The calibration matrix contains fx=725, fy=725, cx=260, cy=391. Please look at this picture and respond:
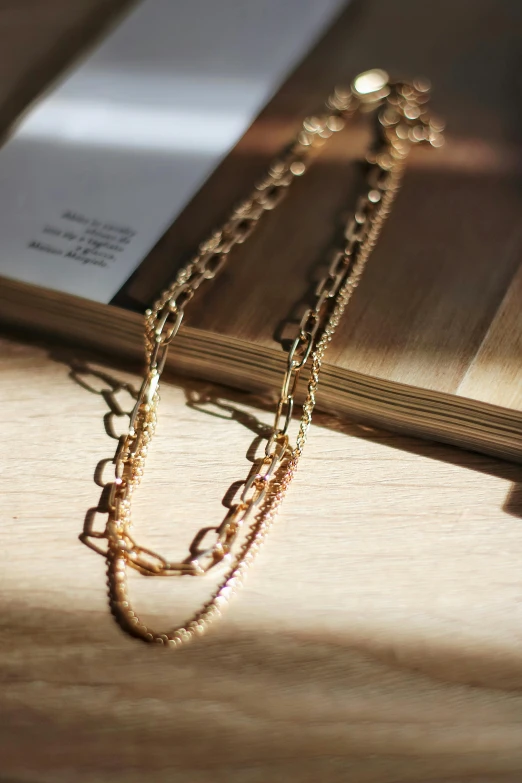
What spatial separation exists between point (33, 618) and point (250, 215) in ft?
1.51

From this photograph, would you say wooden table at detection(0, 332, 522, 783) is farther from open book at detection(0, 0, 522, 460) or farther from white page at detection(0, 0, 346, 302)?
white page at detection(0, 0, 346, 302)

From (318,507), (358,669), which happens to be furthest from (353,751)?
(318,507)

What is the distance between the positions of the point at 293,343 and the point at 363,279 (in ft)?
0.41

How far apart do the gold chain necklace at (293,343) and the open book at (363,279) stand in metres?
0.01

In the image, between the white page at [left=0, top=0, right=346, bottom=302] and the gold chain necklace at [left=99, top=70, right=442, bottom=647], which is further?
the white page at [left=0, top=0, right=346, bottom=302]

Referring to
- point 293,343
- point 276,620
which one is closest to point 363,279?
point 293,343

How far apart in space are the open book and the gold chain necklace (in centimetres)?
1

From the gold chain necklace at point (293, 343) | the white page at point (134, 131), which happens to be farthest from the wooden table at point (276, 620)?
the white page at point (134, 131)

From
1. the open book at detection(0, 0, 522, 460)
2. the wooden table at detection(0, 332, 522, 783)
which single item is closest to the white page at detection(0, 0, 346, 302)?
the open book at detection(0, 0, 522, 460)

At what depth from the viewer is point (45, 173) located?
2.57 feet

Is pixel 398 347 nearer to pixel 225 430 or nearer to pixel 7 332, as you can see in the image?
pixel 225 430

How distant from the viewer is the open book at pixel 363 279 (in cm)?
61

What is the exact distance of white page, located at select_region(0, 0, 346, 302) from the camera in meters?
0.72

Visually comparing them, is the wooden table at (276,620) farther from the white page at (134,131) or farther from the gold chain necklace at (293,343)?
the white page at (134,131)
